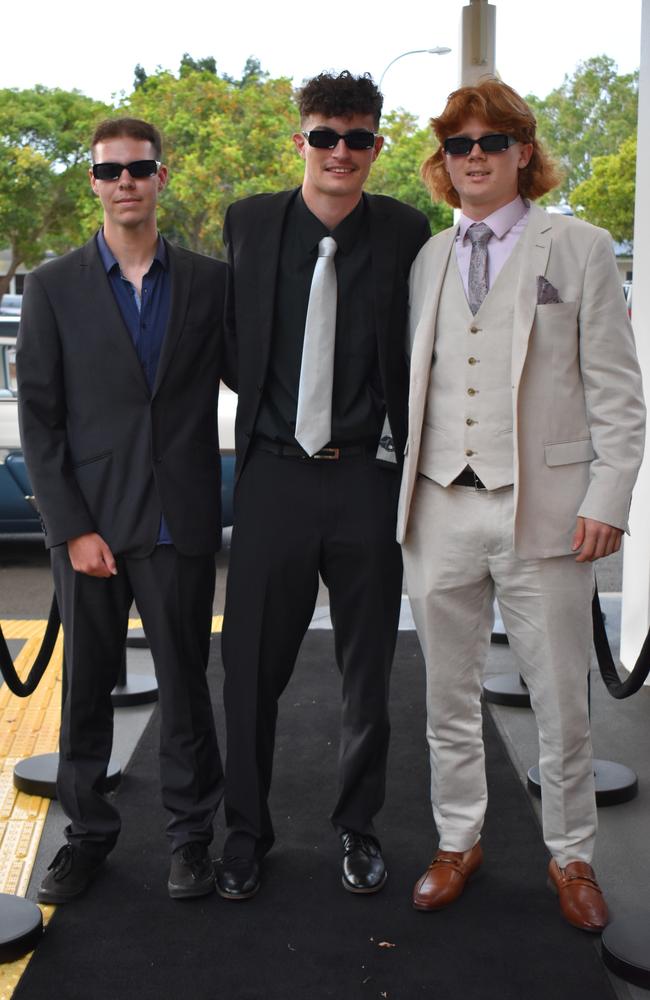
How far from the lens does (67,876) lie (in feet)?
11.9

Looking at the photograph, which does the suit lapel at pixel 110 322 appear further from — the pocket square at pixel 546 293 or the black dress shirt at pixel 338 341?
Answer: the pocket square at pixel 546 293

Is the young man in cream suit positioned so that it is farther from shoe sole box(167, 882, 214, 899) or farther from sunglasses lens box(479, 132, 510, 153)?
shoe sole box(167, 882, 214, 899)

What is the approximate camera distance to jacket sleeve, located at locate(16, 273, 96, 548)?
3520mm

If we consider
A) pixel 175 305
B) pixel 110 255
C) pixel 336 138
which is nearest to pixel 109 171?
pixel 110 255

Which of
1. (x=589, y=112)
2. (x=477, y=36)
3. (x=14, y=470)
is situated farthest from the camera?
(x=589, y=112)

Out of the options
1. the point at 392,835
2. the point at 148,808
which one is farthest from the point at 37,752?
the point at 392,835

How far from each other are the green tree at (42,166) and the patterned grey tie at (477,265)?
30483 millimetres

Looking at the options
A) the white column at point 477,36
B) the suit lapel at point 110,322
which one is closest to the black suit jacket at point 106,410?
the suit lapel at point 110,322

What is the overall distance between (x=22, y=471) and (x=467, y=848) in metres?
5.50

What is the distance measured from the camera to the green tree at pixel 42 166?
33.4 meters

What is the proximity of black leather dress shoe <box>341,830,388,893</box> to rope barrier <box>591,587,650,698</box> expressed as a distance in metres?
0.96

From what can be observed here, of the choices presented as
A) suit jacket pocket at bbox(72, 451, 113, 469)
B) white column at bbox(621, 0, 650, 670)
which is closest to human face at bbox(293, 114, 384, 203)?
suit jacket pocket at bbox(72, 451, 113, 469)

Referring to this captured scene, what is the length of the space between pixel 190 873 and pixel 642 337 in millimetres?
3378

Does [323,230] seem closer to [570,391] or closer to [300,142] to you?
[300,142]
